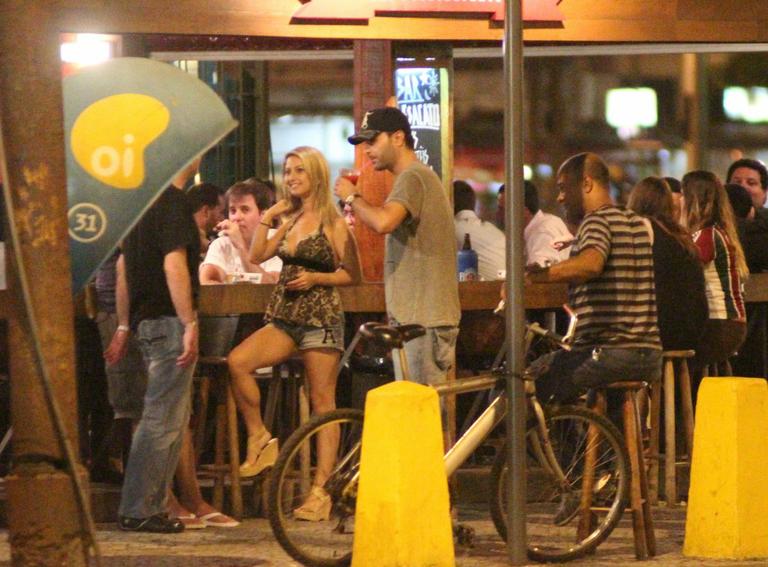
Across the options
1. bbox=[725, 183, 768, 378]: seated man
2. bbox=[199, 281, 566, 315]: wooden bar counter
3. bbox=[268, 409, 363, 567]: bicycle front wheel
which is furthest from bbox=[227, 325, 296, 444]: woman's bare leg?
bbox=[725, 183, 768, 378]: seated man

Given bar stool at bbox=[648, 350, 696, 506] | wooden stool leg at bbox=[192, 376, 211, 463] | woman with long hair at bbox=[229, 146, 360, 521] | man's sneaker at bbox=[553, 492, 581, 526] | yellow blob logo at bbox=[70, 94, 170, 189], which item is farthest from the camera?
bar stool at bbox=[648, 350, 696, 506]

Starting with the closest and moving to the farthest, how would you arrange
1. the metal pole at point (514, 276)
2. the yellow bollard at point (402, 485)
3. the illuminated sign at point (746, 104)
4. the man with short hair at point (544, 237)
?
the yellow bollard at point (402, 485) < the metal pole at point (514, 276) < the man with short hair at point (544, 237) < the illuminated sign at point (746, 104)

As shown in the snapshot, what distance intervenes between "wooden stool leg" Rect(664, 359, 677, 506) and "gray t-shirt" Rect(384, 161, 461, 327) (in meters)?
1.84

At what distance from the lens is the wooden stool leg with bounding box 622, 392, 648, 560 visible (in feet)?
25.5

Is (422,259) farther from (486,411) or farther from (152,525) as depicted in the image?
(152,525)

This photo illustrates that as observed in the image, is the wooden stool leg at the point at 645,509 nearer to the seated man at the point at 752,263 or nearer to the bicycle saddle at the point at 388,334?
the bicycle saddle at the point at 388,334

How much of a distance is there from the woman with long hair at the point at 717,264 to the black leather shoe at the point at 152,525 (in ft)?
10.5

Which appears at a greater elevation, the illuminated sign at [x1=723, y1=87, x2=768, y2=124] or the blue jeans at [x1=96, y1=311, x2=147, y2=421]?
the illuminated sign at [x1=723, y1=87, x2=768, y2=124]

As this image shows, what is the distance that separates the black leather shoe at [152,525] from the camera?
336 inches

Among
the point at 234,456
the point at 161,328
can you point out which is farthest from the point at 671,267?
the point at 161,328

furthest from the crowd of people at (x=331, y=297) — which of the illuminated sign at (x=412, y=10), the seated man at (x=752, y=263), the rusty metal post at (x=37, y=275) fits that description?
the rusty metal post at (x=37, y=275)

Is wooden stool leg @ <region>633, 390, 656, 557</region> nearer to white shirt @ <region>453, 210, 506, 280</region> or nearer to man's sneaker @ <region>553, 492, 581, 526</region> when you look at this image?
man's sneaker @ <region>553, 492, 581, 526</region>

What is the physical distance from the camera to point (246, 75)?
48.3 ft

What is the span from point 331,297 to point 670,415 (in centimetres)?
215
